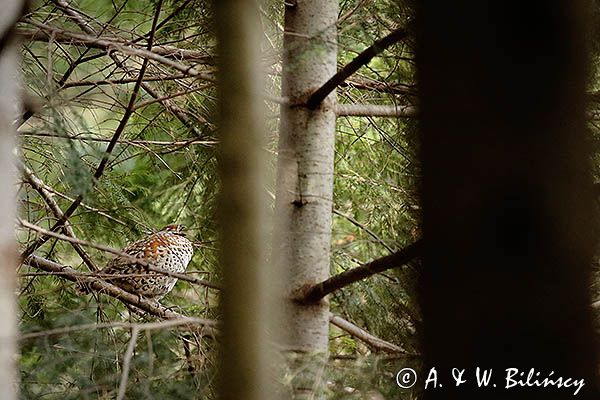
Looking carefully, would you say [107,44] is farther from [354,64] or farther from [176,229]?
[176,229]

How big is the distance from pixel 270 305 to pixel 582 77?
656 mm

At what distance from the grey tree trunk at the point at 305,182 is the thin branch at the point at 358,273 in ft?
0.22

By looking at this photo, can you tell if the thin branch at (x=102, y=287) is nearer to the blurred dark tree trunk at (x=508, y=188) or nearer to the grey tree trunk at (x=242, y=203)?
the grey tree trunk at (x=242, y=203)

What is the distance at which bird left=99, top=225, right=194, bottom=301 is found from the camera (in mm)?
4620

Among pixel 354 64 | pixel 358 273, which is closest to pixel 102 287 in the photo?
pixel 358 273

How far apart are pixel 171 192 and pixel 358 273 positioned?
2160 millimetres

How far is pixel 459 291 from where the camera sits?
56.7 inches

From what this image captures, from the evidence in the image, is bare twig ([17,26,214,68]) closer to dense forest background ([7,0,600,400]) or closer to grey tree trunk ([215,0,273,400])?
dense forest background ([7,0,600,400])

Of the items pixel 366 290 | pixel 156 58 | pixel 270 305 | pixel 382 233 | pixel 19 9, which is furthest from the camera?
pixel 382 233

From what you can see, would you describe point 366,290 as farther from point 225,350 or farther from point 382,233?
point 225,350

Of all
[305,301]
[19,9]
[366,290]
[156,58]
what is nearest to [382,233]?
[366,290]

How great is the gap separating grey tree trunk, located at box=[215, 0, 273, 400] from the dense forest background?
0.04 metres

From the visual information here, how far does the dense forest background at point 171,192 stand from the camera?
9.28 ft

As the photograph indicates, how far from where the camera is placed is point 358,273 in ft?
10.0
